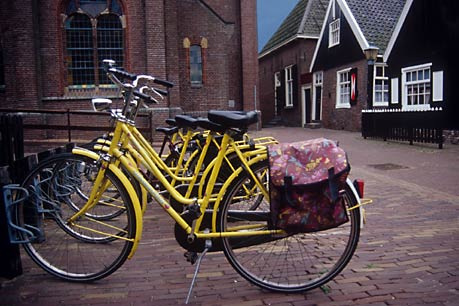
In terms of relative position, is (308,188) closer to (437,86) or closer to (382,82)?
(437,86)

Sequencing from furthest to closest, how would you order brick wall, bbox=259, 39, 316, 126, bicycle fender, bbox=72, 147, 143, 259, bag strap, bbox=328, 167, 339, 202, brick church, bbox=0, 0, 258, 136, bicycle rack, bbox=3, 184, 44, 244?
brick wall, bbox=259, 39, 316, 126, brick church, bbox=0, 0, 258, 136, bicycle rack, bbox=3, 184, 44, 244, bicycle fender, bbox=72, 147, 143, 259, bag strap, bbox=328, 167, 339, 202

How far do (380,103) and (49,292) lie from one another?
801 inches

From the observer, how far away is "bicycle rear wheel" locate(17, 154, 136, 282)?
3031 millimetres

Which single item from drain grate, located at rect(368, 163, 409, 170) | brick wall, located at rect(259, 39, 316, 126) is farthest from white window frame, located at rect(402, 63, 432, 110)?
brick wall, located at rect(259, 39, 316, 126)

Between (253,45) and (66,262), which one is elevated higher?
(253,45)

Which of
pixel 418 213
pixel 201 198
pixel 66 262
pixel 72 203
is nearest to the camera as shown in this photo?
pixel 201 198

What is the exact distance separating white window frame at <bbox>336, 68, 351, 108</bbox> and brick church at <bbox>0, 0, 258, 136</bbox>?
20.9ft

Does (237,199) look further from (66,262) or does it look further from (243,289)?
(66,262)

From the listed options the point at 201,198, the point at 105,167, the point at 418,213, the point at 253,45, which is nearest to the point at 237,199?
the point at 201,198

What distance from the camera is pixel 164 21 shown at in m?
18.1

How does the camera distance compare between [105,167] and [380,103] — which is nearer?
[105,167]

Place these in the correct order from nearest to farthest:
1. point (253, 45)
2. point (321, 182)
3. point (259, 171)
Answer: point (321, 182), point (259, 171), point (253, 45)

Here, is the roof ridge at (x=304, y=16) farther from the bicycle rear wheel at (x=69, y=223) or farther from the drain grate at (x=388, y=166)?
the bicycle rear wheel at (x=69, y=223)

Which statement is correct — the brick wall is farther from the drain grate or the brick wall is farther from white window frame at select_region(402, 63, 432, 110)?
the drain grate
